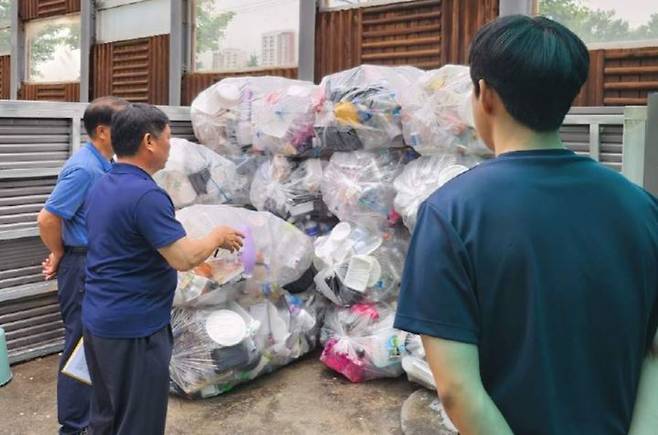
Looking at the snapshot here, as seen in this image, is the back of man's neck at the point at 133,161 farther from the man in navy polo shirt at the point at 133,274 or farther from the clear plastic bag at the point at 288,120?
the clear plastic bag at the point at 288,120

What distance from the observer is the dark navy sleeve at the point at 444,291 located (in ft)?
3.06

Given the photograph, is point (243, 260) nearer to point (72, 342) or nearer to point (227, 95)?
point (72, 342)

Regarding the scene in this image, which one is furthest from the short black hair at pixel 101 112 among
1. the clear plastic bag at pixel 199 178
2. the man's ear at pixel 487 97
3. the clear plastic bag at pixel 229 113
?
the man's ear at pixel 487 97

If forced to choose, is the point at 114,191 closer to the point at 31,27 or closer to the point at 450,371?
the point at 450,371

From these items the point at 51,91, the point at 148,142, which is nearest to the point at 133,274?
the point at 148,142

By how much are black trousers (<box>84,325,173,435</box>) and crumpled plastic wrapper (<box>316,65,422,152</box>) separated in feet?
6.67

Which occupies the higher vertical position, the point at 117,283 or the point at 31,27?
the point at 31,27

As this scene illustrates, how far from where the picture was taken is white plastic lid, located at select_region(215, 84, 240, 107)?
4465mm

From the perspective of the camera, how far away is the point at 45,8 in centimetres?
786

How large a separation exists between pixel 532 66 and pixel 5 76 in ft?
29.6

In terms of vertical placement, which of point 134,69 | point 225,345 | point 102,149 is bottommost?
point 225,345

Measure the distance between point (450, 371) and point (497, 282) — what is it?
0.51ft

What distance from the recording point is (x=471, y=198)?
0.95 metres

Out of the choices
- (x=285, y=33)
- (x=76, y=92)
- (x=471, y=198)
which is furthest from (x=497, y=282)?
(x=76, y=92)
